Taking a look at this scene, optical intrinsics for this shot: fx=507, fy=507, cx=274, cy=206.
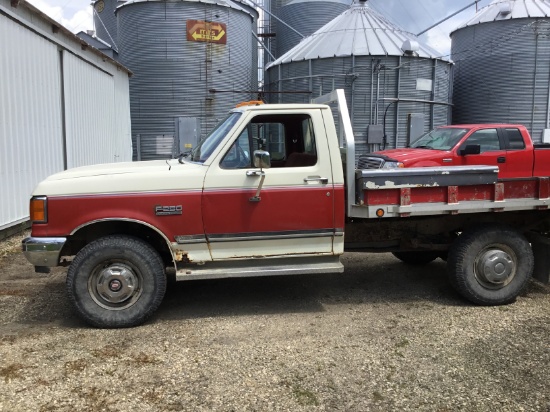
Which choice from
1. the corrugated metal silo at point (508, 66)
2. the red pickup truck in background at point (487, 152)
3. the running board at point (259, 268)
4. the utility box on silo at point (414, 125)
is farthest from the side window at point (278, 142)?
the corrugated metal silo at point (508, 66)

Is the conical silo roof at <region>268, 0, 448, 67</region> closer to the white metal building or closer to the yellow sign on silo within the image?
the yellow sign on silo

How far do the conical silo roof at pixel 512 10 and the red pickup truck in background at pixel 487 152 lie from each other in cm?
1096

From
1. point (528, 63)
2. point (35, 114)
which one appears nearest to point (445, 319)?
point (35, 114)

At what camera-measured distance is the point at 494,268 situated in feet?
18.0

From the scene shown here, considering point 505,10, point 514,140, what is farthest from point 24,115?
point 505,10

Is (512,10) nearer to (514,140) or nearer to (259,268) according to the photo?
A: (514,140)

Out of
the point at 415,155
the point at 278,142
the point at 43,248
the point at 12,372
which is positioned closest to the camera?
the point at 12,372

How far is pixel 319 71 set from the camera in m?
18.6

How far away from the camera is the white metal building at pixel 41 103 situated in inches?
342

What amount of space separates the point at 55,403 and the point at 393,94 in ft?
54.2

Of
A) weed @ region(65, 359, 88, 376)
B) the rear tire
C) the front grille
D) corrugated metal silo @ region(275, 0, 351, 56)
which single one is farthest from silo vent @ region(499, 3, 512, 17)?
weed @ region(65, 359, 88, 376)

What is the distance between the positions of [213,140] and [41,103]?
636 cm

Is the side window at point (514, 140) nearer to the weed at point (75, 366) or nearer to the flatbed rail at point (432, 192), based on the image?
the flatbed rail at point (432, 192)

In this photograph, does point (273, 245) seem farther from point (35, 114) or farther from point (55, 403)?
point (35, 114)
